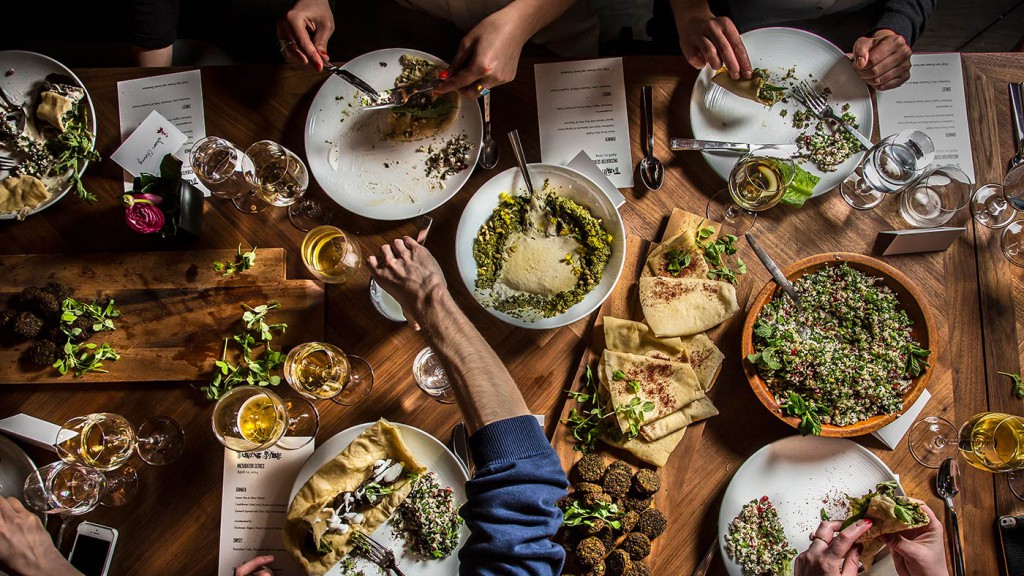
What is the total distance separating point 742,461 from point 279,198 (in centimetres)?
148

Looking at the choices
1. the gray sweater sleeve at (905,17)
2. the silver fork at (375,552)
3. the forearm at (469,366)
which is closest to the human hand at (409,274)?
the forearm at (469,366)

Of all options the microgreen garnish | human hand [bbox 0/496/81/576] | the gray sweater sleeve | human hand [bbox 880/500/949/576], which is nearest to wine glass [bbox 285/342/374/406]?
the microgreen garnish

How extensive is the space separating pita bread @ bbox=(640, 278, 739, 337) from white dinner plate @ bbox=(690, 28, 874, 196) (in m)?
0.44

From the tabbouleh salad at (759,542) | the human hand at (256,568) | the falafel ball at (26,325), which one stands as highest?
the falafel ball at (26,325)

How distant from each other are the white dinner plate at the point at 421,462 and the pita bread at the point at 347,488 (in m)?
0.02

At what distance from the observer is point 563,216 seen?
63.8 inches

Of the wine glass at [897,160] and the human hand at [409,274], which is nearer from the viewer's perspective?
the human hand at [409,274]

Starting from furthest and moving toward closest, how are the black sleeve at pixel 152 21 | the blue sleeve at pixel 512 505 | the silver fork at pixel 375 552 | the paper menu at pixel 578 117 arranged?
the black sleeve at pixel 152 21 → the paper menu at pixel 578 117 → the silver fork at pixel 375 552 → the blue sleeve at pixel 512 505

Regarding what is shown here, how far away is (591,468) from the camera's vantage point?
5.13 feet

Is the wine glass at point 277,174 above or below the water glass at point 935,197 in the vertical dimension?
below

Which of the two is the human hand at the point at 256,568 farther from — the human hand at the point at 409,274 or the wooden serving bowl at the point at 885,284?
the wooden serving bowl at the point at 885,284

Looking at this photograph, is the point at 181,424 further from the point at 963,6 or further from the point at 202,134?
the point at 963,6

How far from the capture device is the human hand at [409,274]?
1500mm

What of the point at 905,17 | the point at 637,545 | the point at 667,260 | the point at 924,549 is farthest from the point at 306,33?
the point at 924,549
